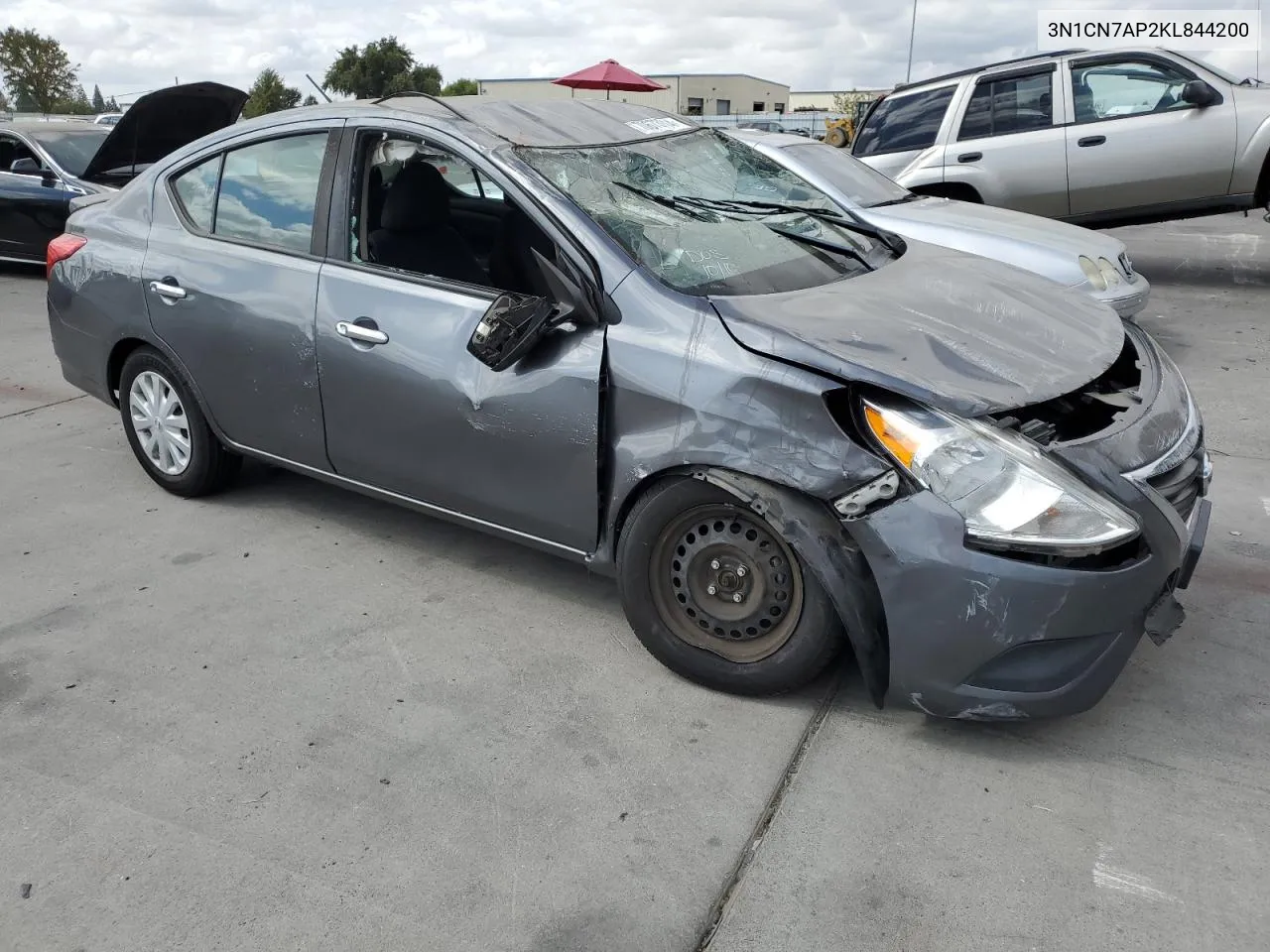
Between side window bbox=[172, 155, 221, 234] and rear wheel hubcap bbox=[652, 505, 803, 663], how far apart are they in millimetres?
2441

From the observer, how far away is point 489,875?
2.58 m

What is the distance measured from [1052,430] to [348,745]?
2088 mm

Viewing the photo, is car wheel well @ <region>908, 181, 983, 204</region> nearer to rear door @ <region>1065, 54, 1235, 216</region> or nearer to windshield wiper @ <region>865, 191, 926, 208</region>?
rear door @ <region>1065, 54, 1235, 216</region>

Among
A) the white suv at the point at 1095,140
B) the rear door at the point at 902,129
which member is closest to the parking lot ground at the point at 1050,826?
the white suv at the point at 1095,140

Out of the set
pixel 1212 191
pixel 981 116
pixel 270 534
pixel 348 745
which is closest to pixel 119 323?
pixel 270 534

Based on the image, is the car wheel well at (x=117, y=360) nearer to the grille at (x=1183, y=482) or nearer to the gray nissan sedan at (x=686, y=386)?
the gray nissan sedan at (x=686, y=386)

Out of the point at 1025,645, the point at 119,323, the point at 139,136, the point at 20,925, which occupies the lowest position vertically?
the point at 20,925

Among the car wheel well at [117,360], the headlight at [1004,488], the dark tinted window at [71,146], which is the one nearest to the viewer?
the headlight at [1004,488]

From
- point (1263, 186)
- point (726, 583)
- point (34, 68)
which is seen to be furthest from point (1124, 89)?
point (34, 68)

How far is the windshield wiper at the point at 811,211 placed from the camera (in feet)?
12.4

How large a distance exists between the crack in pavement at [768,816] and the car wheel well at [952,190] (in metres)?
6.79

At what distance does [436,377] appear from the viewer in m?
3.59

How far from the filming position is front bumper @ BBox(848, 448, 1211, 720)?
2.72m

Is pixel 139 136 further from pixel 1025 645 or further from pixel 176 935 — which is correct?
pixel 1025 645
